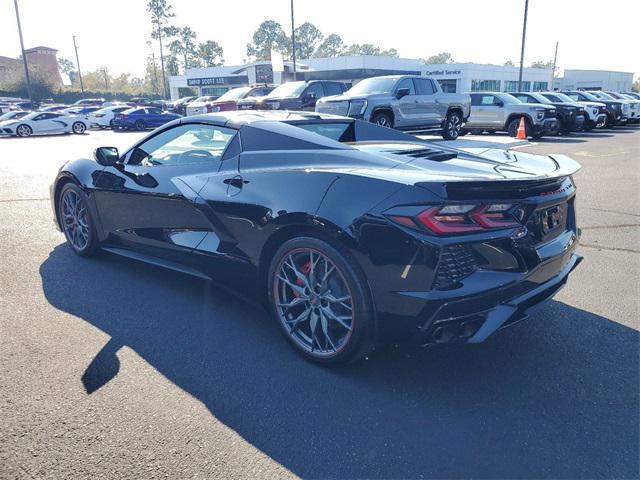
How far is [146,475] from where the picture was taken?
2.13 m

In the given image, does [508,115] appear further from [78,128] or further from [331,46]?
[331,46]

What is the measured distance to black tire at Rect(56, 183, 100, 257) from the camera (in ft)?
15.4

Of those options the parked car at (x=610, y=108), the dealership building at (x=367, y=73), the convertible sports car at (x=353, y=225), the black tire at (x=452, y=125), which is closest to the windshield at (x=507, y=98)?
the black tire at (x=452, y=125)

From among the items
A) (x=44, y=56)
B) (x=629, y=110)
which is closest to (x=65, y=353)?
(x=629, y=110)

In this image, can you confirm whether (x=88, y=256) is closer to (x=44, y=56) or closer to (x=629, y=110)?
(x=629, y=110)

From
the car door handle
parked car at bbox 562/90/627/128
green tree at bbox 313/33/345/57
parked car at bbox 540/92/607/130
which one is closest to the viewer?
the car door handle

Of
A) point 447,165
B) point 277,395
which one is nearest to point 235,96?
point 447,165

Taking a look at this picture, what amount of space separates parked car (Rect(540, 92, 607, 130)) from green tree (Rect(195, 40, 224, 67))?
10237 cm

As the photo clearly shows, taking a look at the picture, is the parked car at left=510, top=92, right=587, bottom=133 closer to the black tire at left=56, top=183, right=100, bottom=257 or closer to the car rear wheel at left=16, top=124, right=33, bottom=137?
the black tire at left=56, top=183, right=100, bottom=257

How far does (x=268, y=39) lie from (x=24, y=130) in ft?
403

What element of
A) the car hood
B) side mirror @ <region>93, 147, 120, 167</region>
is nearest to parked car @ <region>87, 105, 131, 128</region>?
side mirror @ <region>93, 147, 120, 167</region>

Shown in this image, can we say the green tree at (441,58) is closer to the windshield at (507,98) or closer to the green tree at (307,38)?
the green tree at (307,38)

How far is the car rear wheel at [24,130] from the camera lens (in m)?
23.4

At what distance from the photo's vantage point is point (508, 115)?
18094mm
